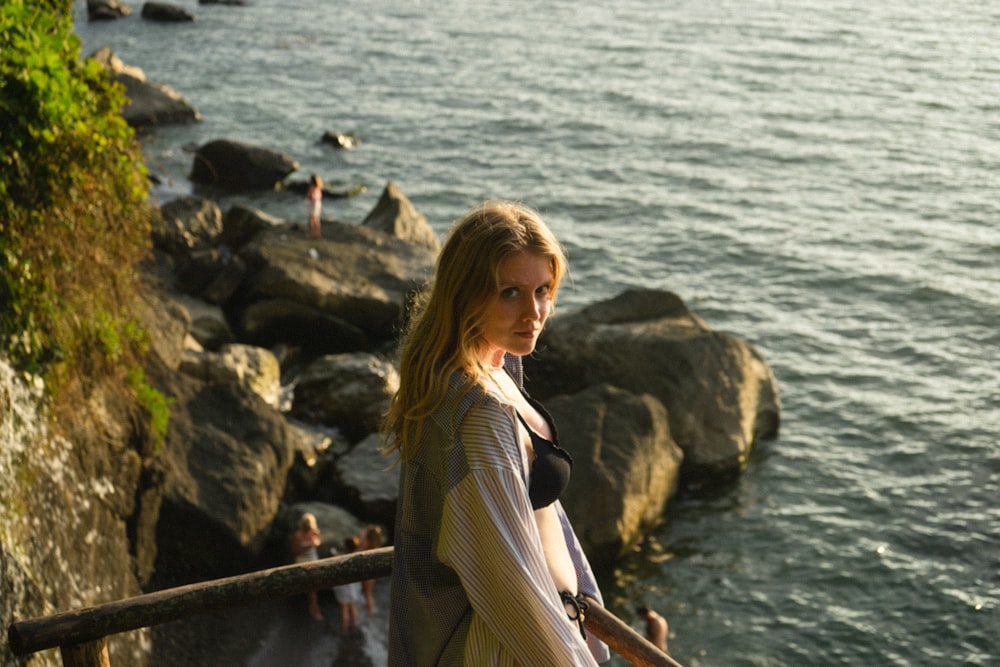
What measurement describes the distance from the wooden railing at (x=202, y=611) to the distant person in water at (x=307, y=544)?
7.63m

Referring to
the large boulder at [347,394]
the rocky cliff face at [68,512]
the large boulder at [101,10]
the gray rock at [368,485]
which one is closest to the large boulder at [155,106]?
the large boulder at [101,10]

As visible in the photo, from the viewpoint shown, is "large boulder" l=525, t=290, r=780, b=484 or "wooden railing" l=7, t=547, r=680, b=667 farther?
"large boulder" l=525, t=290, r=780, b=484

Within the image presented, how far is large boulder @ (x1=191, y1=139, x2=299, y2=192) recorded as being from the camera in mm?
27766

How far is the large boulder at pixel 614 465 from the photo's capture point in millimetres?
13961

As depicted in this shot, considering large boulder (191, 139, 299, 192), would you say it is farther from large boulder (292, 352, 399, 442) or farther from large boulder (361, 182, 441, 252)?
large boulder (292, 352, 399, 442)

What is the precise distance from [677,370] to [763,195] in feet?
43.2

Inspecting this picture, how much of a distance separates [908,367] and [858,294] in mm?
3215

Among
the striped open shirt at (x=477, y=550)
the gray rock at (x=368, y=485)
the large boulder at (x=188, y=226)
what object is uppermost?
the striped open shirt at (x=477, y=550)

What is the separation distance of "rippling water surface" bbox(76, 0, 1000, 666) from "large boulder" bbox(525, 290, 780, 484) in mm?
633

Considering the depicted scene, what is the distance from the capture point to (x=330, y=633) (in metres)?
11.6

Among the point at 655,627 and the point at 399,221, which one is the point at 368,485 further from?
the point at 399,221

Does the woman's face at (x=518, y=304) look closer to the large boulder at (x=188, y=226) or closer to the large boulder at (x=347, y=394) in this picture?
the large boulder at (x=347, y=394)

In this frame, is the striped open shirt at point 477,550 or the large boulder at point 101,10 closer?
the striped open shirt at point 477,550

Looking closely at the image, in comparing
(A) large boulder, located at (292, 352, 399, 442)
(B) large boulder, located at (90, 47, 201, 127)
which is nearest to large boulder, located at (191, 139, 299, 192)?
(B) large boulder, located at (90, 47, 201, 127)
